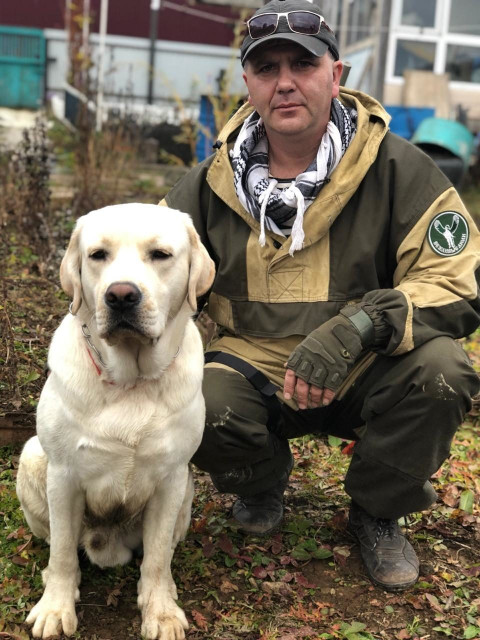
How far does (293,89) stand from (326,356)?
1058mm

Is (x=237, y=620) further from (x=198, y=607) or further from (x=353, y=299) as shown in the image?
(x=353, y=299)

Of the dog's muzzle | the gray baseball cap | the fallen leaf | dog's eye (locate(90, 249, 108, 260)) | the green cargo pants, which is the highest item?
the gray baseball cap

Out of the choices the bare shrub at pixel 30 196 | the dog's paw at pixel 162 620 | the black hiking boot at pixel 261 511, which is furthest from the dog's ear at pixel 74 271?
the bare shrub at pixel 30 196

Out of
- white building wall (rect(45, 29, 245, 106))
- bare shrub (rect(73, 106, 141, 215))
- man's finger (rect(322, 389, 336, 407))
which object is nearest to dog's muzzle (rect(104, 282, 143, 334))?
man's finger (rect(322, 389, 336, 407))

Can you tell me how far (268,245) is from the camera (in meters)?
3.06

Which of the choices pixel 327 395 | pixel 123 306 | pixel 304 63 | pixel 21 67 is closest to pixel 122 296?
pixel 123 306

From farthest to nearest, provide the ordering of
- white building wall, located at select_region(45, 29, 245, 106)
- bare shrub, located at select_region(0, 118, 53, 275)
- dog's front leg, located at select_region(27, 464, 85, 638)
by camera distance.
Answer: white building wall, located at select_region(45, 29, 245, 106)
bare shrub, located at select_region(0, 118, 53, 275)
dog's front leg, located at select_region(27, 464, 85, 638)

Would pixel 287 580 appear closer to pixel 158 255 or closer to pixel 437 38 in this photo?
pixel 158 255

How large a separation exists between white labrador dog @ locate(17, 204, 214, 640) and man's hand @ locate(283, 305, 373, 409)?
342 millimetres

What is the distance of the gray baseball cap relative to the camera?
117 inches

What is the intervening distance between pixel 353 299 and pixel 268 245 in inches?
15.1

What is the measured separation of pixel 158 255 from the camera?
7.87ft

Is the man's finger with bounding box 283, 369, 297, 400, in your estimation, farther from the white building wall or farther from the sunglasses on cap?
the white building wall

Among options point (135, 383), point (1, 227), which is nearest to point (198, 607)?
point (135, 383)
